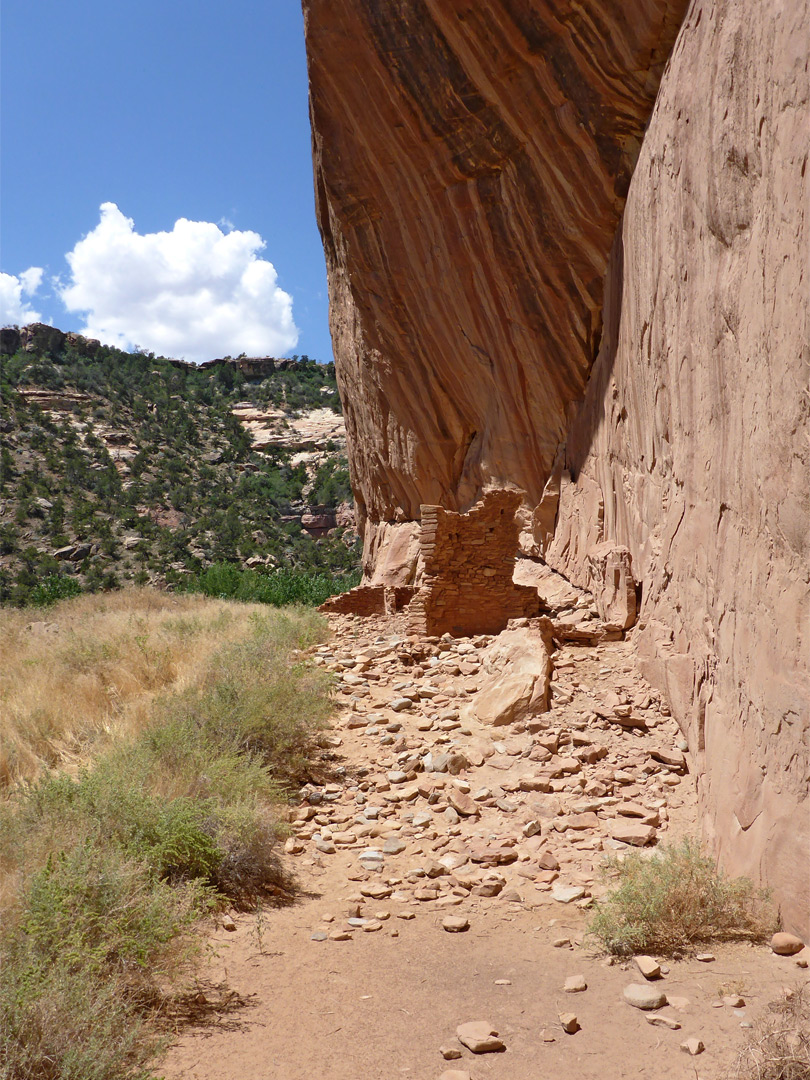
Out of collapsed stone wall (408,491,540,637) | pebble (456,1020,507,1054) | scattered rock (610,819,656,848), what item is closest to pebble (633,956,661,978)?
pebble (456,1020,507,1054)

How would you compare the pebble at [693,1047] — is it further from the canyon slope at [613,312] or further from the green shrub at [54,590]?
the green shrub at [54,590]

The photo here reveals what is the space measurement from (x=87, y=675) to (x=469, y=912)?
5.84 m

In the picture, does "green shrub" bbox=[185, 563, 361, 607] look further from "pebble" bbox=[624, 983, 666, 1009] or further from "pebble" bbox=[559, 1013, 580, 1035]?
"pebble" bbox=[559, 1013, 580, 1035]

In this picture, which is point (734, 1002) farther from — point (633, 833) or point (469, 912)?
point (633, 833)

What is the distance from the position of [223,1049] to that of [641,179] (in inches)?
361

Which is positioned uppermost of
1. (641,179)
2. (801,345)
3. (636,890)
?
(641,179)

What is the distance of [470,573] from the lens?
31.4 ft

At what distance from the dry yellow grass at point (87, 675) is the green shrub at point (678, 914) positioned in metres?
4.26

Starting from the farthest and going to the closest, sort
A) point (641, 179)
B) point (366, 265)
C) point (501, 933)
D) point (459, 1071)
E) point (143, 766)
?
point (366, 265), point (641, 179), point (143, 766), point (501, 933), point (459, 1071)

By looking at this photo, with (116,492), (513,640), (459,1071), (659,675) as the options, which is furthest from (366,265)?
(116,492)

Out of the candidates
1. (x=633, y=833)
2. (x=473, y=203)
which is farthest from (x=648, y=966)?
(x=473, y=203)

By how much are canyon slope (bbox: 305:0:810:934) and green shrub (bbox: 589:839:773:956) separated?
183mm

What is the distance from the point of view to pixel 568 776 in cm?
617

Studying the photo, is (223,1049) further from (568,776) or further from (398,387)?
(398,387)
